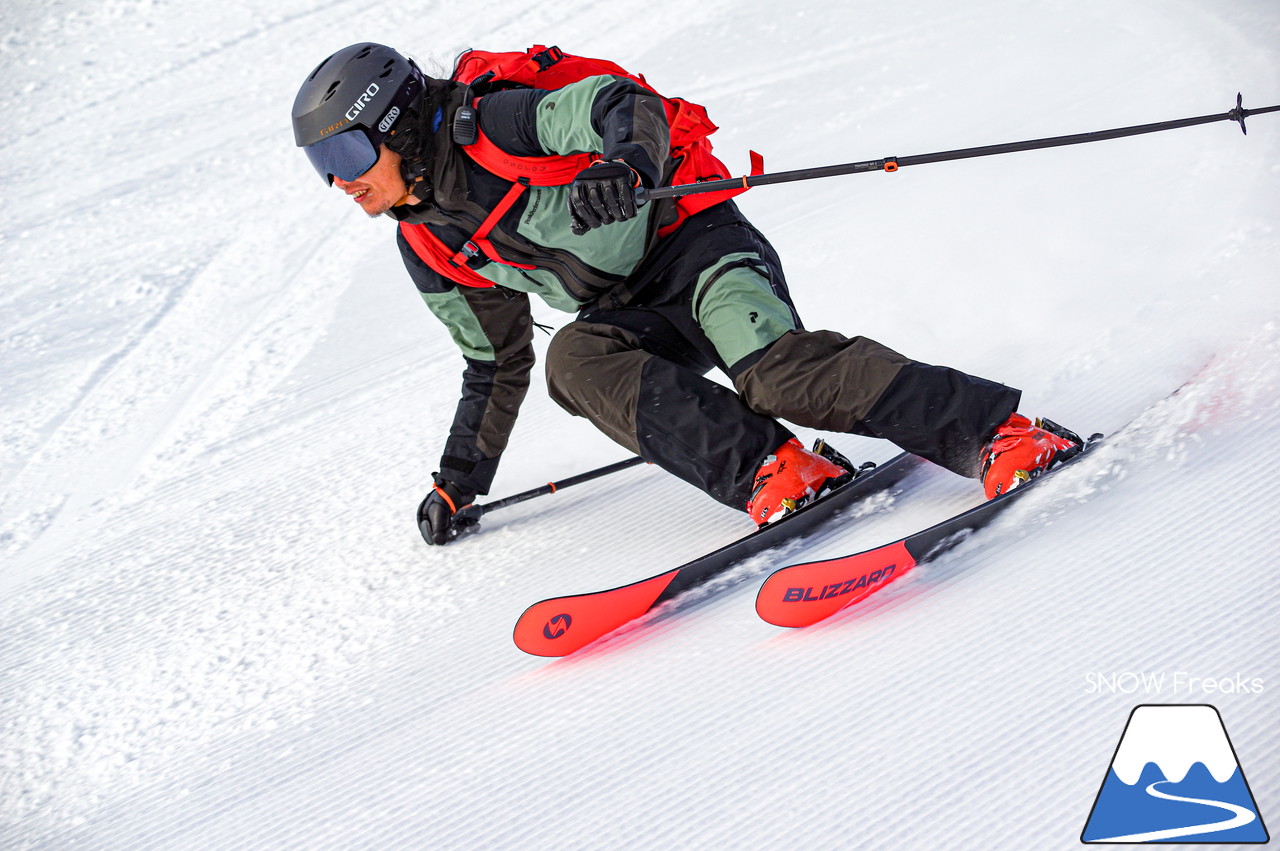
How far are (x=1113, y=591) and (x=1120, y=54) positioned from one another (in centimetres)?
443

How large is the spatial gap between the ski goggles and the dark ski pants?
0.60 meters

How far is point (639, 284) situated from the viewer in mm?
2508

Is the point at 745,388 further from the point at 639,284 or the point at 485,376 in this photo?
the point at 485,376

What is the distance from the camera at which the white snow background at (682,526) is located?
1598 millimetres

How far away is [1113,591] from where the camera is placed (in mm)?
1747

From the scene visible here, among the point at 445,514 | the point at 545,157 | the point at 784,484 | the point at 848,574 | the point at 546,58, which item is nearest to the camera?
the point at 848,574

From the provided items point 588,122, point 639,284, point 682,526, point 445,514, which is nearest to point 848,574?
point 682,526

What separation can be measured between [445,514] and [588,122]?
1136 millimetres

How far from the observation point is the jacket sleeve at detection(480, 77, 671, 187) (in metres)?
2.09

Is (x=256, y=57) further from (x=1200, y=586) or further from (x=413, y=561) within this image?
(x=1200, y=586)

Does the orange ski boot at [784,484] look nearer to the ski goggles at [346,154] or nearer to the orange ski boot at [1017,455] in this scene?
the orange ski boot at [1017,455]

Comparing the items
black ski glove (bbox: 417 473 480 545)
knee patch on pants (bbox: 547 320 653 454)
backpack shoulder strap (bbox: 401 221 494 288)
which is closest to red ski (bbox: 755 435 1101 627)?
knee patch on pants (bbox: 547 320 653 454)

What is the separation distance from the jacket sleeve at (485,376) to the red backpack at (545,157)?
0.71 feet

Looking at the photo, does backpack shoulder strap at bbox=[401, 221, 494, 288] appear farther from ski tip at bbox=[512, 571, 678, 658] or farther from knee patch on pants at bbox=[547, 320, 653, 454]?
ski tip at bbox=[512, 571, 678, 658]
